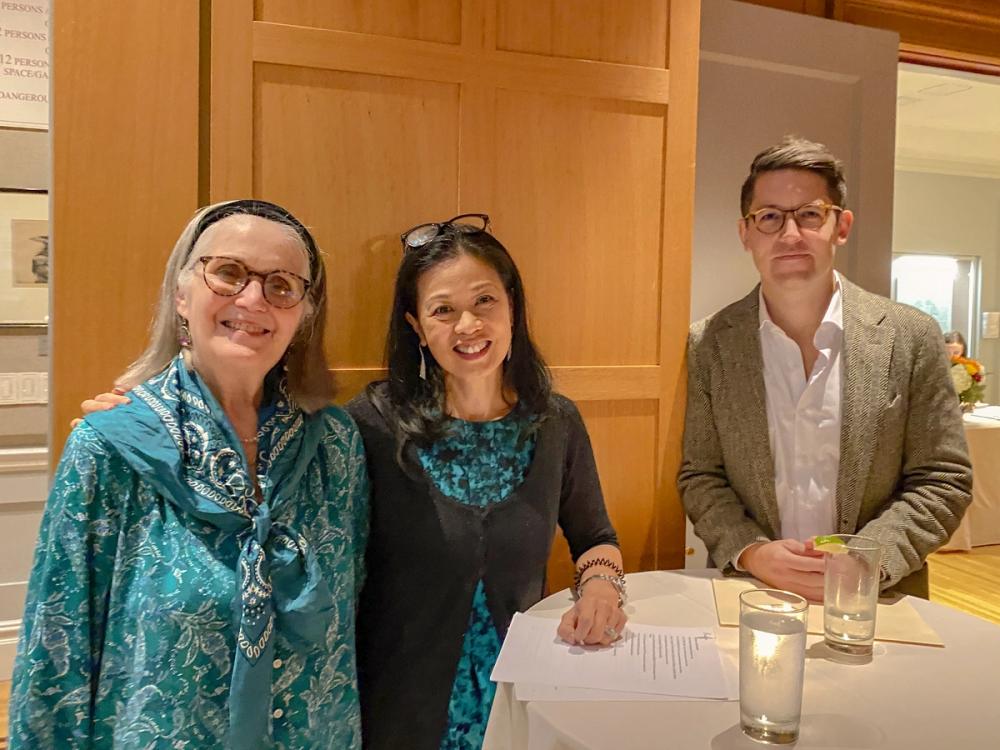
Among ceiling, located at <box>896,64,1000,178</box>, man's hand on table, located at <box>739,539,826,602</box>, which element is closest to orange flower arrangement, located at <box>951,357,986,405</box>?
ceiling, located at <box>896,64,1000,178</box>

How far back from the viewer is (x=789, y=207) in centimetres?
175

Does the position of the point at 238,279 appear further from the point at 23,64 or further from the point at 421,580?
the point at 23,64

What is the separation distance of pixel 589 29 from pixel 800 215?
0.70 meters

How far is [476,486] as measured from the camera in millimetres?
1573

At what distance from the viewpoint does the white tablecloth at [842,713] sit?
1.03 metres

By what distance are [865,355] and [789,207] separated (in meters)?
0.38

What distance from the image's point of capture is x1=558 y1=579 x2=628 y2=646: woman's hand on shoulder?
1344 millimetres

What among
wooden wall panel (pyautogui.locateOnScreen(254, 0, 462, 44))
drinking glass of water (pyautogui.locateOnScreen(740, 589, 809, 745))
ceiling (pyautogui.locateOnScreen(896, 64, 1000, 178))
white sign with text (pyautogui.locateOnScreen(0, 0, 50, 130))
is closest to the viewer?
drinking glass of water (pyautogui.locateOnScreen(740, 589, 809, 745))

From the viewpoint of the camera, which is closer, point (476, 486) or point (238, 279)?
point (238, 279)

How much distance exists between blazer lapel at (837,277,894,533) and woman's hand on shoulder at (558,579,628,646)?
25.5 inches

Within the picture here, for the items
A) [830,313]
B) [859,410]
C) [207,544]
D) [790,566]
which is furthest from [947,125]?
[207,544]

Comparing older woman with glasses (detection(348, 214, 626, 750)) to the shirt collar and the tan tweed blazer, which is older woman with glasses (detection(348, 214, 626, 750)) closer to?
the tan tweed blazer

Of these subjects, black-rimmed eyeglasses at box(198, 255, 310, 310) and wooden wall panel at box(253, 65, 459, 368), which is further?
wooden wall panel at box(253, 65, 459, 368)

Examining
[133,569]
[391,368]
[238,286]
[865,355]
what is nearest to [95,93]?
[238,286]
